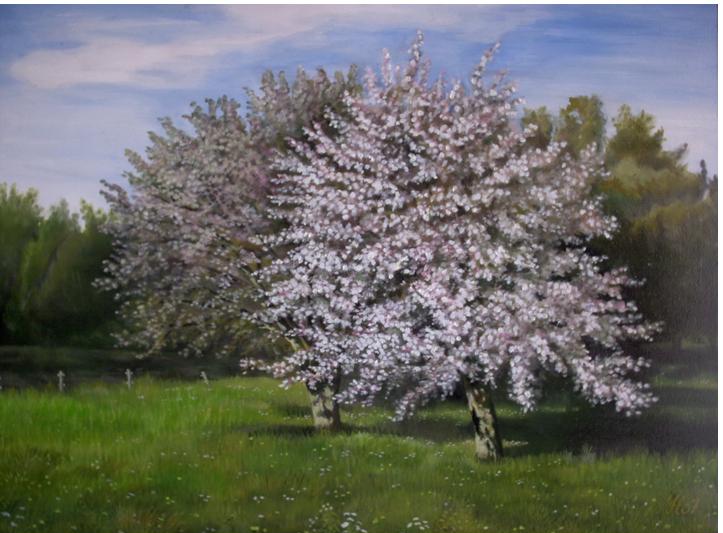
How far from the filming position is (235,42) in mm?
5020

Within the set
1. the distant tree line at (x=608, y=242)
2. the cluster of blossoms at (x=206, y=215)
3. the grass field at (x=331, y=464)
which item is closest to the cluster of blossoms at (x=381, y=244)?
the cluster of blossoms at (x=206, y=215)

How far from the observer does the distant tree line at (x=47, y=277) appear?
491cm

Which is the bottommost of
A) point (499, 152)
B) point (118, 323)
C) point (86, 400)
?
point (86, 400)

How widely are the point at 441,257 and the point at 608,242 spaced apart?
110 centimetres

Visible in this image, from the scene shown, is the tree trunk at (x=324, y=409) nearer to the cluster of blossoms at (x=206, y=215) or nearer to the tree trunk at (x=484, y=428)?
the cluster of blossoms at (x=206, y=215)

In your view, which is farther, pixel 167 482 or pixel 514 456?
pixel 514 456

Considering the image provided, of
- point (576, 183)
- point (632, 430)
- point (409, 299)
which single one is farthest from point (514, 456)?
point (576, 183)

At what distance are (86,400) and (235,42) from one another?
2.47 m

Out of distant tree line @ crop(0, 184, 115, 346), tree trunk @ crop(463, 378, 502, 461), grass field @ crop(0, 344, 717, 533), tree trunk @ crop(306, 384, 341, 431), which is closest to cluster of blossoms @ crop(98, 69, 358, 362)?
distant tree line @ crop(0, 184, 115, 346)

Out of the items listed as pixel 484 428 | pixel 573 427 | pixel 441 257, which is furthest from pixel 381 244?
pixel 573 427

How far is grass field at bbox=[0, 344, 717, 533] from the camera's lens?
4.71 metres

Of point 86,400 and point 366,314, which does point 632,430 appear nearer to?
point 366,314

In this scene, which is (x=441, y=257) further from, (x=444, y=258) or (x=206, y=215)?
(x=206, y=215)

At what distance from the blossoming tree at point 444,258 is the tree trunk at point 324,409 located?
77 millimetres
